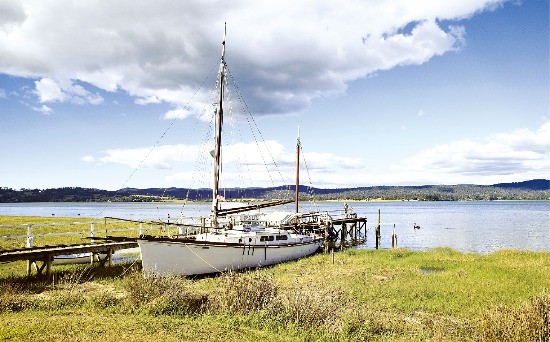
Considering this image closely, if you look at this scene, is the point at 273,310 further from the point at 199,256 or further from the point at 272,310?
the point at 199,256

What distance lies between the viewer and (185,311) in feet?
39.8

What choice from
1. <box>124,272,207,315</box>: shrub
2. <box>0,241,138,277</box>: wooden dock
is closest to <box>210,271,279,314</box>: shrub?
<box>124,272,207,315</box>: shrub

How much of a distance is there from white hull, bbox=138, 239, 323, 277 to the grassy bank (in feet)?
6.10

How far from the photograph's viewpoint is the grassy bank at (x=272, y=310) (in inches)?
382

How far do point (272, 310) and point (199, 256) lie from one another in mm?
11065

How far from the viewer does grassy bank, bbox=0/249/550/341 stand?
9.70 metres

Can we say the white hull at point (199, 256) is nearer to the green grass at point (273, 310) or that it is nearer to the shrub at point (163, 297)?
the green grass at point (273, 310)

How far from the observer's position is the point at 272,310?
12.1m

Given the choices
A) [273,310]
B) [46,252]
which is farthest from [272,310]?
[46,252]

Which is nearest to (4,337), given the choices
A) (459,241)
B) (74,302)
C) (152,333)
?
(152,333)

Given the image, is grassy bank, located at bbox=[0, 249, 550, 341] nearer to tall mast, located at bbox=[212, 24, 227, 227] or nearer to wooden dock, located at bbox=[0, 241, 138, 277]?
wooden dock, located at bbox=[0, 241, 138, 277]

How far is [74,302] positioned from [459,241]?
5161 cm

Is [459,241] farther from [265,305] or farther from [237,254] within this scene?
[265,305]

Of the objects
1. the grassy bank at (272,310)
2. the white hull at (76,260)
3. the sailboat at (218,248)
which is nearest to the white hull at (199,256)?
the sailboat at (218,248)
